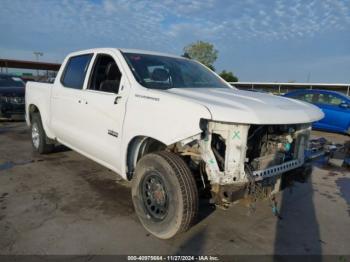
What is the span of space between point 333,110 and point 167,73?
29.1 feet

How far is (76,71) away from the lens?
487 cm

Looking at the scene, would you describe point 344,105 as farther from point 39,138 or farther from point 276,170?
Answer: point 39,138

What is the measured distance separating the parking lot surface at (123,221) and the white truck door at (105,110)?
625 mm

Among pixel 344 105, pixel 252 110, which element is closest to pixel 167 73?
pixel 252 110

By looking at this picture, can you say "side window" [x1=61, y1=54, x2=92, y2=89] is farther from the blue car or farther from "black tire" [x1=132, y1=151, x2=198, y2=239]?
the blue car

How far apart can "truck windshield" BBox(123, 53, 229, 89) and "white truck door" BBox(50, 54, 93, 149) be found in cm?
101

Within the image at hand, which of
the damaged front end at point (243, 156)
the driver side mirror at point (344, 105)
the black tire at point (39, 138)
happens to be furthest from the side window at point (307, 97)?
the black tire at point (39, 138)

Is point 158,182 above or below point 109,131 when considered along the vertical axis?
below

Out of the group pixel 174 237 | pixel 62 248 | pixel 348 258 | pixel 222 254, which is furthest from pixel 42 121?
pixel 348 258

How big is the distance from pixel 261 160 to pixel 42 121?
4290 millimetres

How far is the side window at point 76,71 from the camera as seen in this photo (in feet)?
15.1

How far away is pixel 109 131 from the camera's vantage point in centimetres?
378

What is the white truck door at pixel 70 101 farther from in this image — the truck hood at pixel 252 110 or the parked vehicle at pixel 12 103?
the parked vehicle at pixel 12 103

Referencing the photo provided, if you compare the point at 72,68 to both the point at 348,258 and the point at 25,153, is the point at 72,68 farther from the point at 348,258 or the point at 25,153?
the point at 348,258
